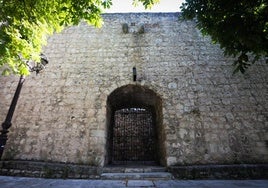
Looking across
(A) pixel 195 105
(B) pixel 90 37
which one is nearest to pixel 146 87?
(A) pixel 195 105

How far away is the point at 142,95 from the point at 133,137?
2.76 meters

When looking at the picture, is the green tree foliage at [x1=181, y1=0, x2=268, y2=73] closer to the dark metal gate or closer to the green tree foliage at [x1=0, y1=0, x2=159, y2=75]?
the green tree foliage at [x1=0, y1=0, x2=159, y2=75]

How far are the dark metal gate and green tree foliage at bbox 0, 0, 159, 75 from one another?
17.6 feet

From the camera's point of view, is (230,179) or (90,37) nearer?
(230,179)

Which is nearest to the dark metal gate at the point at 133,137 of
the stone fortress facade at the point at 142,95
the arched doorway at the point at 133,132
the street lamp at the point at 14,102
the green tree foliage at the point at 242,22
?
the arched doorway at the point at 133,132

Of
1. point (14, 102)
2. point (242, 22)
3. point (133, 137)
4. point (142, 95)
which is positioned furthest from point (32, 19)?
point (133, 137)

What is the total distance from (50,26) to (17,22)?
538 mm

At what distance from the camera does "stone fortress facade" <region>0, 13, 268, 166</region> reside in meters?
5.46

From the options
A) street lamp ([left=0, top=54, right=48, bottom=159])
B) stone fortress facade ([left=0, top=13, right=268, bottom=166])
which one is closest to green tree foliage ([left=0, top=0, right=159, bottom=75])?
street lamp ([left=0, top=54, right=48, bottom=159])

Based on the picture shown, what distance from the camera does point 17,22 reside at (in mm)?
3535

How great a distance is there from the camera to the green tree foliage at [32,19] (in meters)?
3.40

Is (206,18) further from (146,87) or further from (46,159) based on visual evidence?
(46,159)

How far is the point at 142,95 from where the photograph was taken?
6.97 metres

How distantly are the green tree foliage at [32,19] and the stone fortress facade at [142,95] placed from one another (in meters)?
2.51
